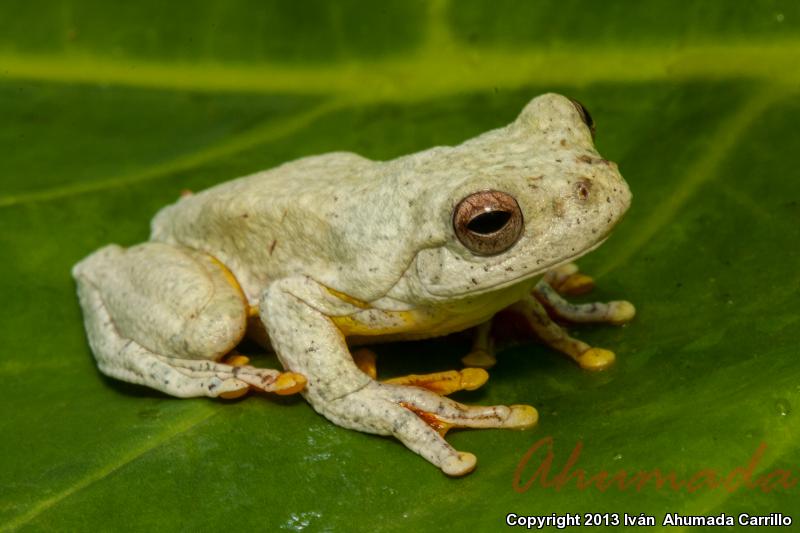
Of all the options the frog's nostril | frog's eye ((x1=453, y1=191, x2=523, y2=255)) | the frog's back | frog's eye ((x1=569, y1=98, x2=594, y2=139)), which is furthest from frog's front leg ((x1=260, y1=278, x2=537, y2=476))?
frog's eye ((x1=569, y1=98, x2=594, y2=139))

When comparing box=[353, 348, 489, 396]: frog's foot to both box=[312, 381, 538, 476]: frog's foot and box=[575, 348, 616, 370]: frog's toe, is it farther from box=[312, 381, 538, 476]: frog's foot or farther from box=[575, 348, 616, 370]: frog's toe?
box=[575, 348, 616, 370]: frog's toe

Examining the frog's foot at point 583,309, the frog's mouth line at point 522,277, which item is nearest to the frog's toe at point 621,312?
the frog's foot at point 583,309

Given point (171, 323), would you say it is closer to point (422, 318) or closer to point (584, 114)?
point (422, 318)

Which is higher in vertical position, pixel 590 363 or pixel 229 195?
pixel 229 195

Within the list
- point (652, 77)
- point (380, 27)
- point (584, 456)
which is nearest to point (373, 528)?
point (584, 456)

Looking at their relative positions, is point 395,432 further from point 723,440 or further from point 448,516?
point 723,440

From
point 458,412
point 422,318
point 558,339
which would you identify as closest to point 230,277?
point 422,318
